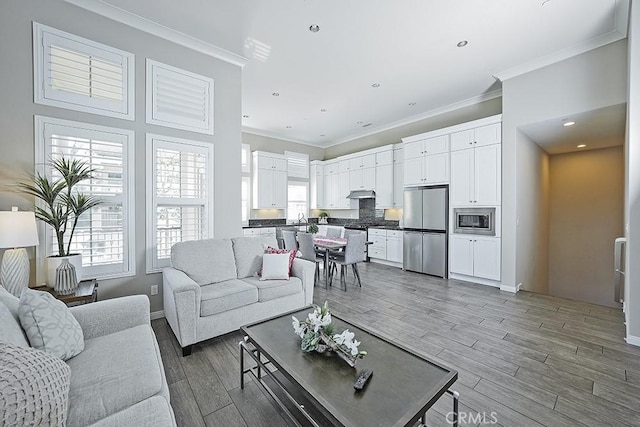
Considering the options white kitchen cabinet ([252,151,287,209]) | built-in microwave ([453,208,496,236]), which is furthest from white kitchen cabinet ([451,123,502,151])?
white kitchen cabinet ([252,151,287,209])

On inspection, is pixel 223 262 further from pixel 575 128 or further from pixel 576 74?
pixel 575 128

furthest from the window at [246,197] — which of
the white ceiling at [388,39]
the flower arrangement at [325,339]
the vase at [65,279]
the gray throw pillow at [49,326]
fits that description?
the flower arrangement at [325,339]

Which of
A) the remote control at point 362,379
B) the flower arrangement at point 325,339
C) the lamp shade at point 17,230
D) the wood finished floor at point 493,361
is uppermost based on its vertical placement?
the lamp shade at point 17,230

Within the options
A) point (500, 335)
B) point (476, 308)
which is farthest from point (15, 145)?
point (476, 308)

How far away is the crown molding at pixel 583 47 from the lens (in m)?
2.80

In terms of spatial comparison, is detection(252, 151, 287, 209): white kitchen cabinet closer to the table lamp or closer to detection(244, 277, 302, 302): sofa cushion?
detection(244, 277, 302, 302): sofa cushion

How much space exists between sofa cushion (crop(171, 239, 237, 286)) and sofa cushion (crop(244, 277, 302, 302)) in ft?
0.94

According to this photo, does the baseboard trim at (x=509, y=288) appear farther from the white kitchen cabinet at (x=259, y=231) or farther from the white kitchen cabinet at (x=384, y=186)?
the white kitchen cabinet at (x=259, y=231)

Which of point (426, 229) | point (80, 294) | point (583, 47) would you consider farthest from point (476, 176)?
point (80, 294)

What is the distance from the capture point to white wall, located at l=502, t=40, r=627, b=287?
324 cm

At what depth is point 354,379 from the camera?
1.38 metres

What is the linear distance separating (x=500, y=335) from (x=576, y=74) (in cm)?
352

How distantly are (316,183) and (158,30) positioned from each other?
5499 millimetres

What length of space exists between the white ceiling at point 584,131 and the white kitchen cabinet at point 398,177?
94.1 inches
